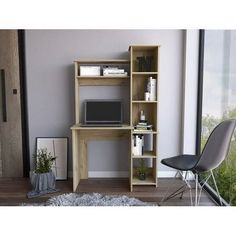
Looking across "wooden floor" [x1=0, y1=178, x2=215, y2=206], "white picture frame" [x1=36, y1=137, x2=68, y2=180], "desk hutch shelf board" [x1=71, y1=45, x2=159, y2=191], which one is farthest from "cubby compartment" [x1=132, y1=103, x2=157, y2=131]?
"white picture frame" [x1=36, y1=137, x2=68, y2=180]

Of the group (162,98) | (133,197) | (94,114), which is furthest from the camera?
(162,98)

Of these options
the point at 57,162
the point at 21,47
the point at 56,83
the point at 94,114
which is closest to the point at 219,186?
the point at 94,114

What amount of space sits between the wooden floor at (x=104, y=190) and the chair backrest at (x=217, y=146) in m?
0.70

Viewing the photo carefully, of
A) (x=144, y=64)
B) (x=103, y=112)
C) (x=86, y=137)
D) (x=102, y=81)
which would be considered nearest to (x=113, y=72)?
(x=102, y=81)

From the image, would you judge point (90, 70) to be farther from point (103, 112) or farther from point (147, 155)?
point (147, 155)

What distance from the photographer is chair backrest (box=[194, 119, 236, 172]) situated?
1.91 m

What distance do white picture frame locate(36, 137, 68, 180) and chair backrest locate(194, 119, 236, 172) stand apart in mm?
1931

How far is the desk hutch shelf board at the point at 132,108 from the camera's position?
9.60ft

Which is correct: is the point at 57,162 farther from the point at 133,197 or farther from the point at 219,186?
the point at 219,186

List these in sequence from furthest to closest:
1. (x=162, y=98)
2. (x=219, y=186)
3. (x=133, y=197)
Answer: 1. (x=162, y=98)
2. (x=133, y=197)
3. (x=219, y=186)

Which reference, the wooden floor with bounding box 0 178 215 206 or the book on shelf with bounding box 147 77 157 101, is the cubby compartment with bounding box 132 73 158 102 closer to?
the book on shelf with bounding box 147 77 157 101

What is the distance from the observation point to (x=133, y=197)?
2684 mm

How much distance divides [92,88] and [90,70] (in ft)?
1.06
